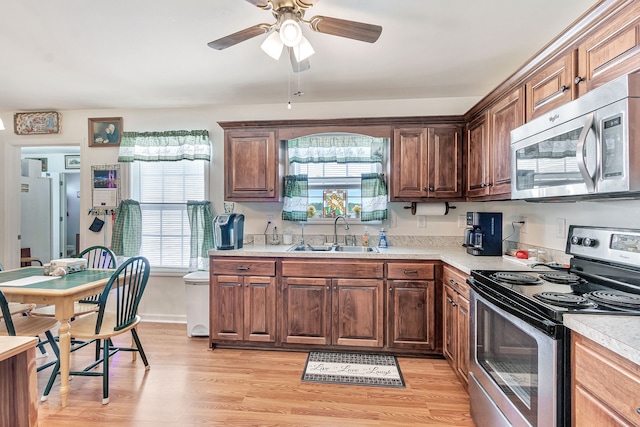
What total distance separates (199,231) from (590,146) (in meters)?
3.30

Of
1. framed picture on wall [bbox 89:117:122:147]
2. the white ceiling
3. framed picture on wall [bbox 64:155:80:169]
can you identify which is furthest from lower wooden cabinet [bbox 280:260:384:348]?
framed picture on wall [bbox 64:155:80:169]

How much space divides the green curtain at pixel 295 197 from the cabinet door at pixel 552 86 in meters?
2.00

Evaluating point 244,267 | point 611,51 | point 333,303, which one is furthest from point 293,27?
point 333,303

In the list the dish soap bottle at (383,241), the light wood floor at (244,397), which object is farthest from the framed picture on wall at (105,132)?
the dish soap bottle at (383,241)

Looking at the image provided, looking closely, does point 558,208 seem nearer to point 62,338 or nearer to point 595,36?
point 595,36

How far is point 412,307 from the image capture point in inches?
106

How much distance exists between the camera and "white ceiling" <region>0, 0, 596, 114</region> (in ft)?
6.21

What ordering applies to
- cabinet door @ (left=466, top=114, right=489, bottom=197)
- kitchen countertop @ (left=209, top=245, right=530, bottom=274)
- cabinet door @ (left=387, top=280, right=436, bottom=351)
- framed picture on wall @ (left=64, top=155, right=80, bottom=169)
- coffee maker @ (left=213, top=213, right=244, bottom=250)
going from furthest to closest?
1. framed picture on wall @ (left=64, top=155, right=80, bottom=169)
2. coffee maker @ (left=213, top=213, right=244, bottom=250)
3. cabinet door @ (left=387, top=280, right=436, bottom=351)
4. cabinet door @ (left=466, top=114, right=489, bottom=197)
5. kitchen countertop @ (left=209, top=245, right=530, bottom=274)

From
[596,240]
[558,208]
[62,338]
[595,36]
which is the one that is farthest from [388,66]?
[62,338]

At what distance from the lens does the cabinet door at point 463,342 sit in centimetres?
216

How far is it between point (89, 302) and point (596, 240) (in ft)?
12.5

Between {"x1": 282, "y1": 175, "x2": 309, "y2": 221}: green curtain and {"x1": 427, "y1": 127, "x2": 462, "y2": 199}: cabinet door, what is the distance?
4.00ft

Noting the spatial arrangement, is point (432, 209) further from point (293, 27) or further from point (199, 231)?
point (199, 231)

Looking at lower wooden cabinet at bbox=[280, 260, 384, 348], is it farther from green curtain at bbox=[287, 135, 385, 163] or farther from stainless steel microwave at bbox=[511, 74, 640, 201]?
stainless steel microwave at bbox=[511, 74, 640, 201]
